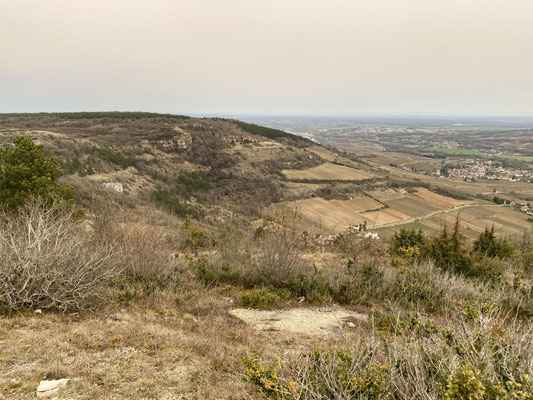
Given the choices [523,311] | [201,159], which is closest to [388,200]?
[201,159]

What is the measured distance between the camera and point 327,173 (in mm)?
84500

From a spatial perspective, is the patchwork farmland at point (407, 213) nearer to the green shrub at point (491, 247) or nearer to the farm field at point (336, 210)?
the farm field at point (336, 210)

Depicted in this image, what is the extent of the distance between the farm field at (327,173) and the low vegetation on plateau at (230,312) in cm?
5699

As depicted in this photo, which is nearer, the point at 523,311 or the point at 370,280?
the point at 523,311

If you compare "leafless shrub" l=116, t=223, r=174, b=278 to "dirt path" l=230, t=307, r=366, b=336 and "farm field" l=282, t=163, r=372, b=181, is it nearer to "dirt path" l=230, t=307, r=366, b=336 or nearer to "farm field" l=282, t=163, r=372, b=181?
"dirt path" l=230, t=307, r=366, b=336

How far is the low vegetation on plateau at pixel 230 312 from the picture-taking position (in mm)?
4105

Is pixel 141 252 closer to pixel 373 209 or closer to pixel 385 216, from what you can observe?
pixel 385 216

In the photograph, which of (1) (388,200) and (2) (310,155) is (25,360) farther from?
(2) (310,155)

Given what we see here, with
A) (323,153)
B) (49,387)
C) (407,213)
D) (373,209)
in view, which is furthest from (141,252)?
(323,153)

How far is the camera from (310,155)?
101250 mm

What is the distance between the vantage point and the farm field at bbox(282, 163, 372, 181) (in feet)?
262

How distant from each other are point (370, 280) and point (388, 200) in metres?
61.6

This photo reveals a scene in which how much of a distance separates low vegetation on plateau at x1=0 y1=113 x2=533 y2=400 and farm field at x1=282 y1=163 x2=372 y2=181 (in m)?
57.0

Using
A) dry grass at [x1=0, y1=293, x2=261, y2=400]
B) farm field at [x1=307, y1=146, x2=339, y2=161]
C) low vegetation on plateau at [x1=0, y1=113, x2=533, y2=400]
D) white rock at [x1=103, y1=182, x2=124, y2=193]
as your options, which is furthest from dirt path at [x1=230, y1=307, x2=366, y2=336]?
farm field at [x1=307, y1=146, x2=339, y2=161]
